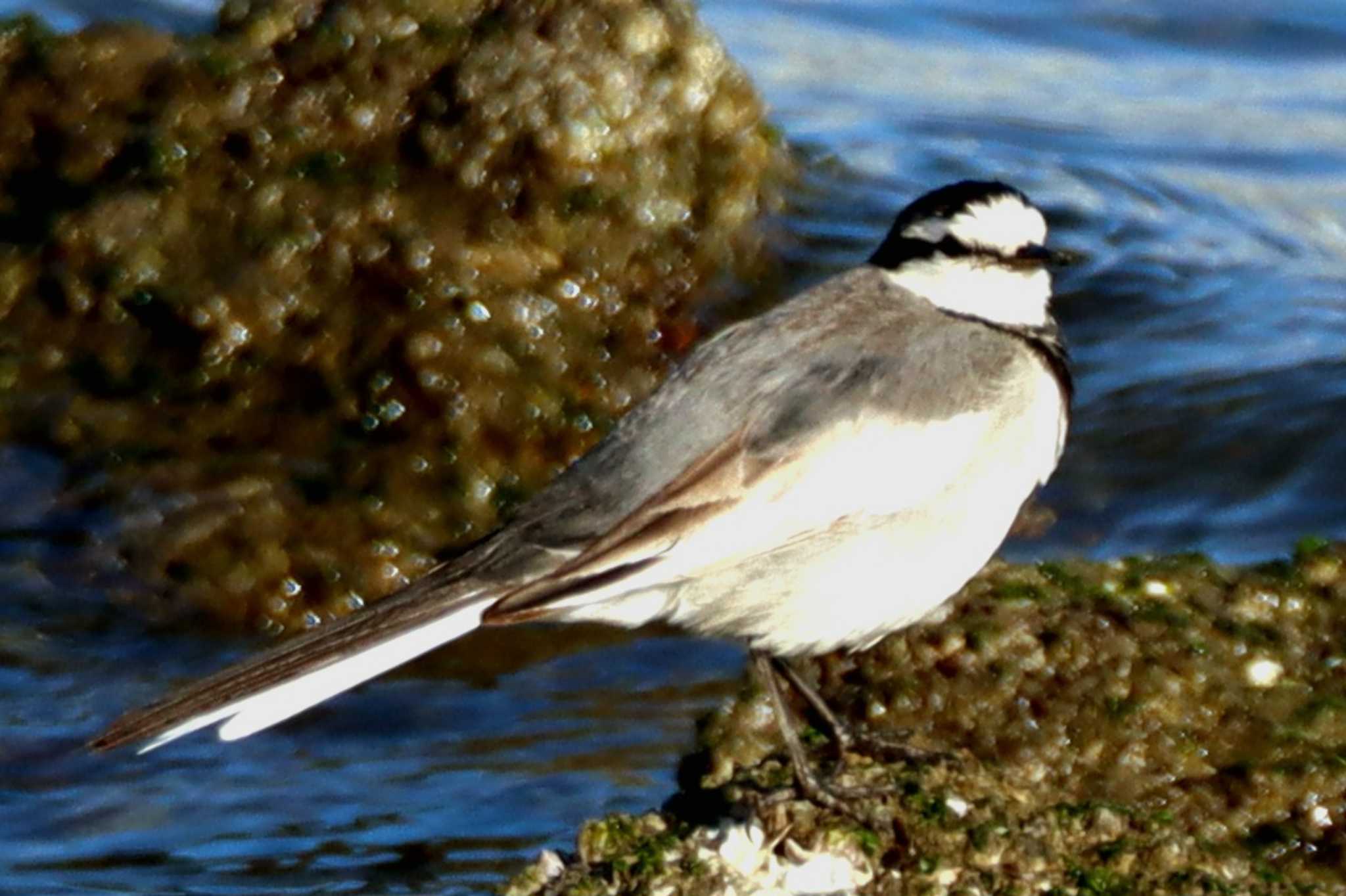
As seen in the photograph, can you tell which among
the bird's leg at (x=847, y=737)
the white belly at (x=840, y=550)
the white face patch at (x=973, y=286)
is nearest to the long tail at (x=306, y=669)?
the white belly at (x=840, y=550)

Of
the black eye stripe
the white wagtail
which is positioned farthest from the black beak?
the white wagtail


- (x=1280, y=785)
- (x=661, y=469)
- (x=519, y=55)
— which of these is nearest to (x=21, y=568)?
(x=519, y=55)

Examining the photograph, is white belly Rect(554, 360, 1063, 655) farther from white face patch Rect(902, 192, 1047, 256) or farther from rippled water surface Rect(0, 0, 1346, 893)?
rippled water surface Rect(0, 0, 1346, 893)

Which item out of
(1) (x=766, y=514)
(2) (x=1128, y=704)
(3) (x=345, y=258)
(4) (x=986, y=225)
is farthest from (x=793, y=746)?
(3) (x=345, y=258)

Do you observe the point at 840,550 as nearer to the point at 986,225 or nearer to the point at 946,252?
the point at 946,252

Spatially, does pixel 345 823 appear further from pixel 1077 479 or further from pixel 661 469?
pixel 1077 479

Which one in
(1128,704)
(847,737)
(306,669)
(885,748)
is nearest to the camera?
(306,669)
